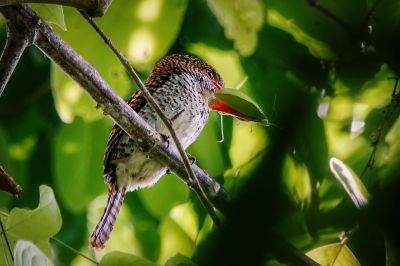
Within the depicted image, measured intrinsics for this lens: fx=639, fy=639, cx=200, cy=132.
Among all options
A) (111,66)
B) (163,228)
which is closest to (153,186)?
(163,228)

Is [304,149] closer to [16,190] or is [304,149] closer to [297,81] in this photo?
[297,81]

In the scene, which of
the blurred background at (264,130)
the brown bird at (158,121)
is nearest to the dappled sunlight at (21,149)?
the blurred background at (264,130)

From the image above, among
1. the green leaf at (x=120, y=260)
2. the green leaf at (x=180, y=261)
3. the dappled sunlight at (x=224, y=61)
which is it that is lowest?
the green leaf at (x=180, y=261)

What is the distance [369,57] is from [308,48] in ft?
0.23

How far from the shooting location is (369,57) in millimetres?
720

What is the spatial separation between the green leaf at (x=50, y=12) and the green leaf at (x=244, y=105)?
0.19 metres

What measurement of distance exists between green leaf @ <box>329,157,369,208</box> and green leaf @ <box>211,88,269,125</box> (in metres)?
0.11

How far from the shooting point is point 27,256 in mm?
556

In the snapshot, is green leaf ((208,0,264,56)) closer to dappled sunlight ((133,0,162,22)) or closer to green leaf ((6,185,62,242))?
dappled sunlight ((133,0,162,22))

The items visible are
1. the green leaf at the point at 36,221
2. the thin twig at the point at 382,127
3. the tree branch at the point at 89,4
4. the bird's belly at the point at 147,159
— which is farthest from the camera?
the bird's belly at the point at 147,159

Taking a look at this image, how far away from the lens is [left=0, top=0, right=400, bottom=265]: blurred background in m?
0.70

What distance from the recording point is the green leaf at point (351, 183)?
0.71 metres

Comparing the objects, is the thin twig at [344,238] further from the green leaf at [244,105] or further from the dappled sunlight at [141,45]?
the dappled sunlight at [141,45]

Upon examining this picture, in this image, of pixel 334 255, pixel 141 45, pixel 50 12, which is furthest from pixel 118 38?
pixel 334 255
